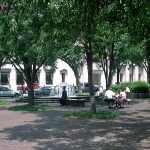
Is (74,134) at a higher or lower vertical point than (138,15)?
lower

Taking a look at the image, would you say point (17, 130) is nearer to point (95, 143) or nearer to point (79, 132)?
point (79, 132)

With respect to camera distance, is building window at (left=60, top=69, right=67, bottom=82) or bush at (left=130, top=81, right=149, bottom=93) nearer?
bush at (left=130, top=81, right=149, bottom=93)

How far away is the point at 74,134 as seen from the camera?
13.8m

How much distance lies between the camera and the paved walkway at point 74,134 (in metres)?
11.5

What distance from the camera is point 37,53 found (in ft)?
72.9

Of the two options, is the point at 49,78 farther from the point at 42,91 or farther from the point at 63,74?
the point at 42,91

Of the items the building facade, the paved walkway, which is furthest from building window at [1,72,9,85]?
the paved walkway

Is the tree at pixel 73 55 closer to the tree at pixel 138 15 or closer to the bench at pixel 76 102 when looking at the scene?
the bench at pixel 76 102

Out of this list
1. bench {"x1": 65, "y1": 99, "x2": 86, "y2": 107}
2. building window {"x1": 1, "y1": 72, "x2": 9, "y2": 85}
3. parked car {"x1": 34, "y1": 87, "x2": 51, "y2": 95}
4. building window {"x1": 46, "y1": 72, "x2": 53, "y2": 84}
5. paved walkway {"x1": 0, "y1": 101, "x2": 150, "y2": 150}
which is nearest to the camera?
paved walkway {"x1": 0, "y1": 101, "x2": 150, "y2": 150}

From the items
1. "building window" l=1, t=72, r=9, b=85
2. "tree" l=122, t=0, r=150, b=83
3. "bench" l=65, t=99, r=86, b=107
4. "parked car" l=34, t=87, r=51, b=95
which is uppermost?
"building window" l=1, t=72, r=9, b=85

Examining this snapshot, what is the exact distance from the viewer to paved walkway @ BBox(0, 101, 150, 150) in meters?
11.5

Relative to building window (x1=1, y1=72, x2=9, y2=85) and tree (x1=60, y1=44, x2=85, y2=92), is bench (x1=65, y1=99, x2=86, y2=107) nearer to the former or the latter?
tree (x1=60, y1=44, x2=85, y2=92)

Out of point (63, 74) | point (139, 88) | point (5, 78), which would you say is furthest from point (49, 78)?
point (139, 88)

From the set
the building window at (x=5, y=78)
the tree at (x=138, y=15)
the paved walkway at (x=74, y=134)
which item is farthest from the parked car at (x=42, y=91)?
the tree at (x=138, y=15)
